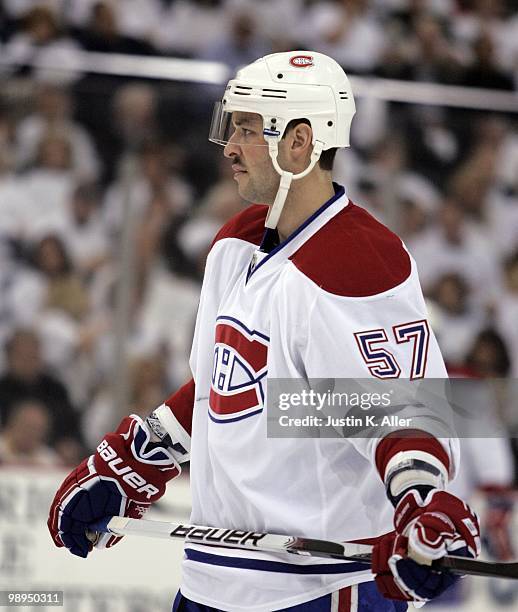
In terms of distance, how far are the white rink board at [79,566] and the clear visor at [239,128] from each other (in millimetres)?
1725

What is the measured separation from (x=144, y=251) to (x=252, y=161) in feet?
6.11

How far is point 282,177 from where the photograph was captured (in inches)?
76.2

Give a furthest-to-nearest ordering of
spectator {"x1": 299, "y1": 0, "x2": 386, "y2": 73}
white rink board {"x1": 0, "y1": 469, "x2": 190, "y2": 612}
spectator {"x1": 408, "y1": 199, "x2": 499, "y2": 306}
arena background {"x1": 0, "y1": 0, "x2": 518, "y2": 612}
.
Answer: spectator {"x1": 299, "y1": 0, "x2": 386, "y2": 73}, spectator {"x1": 408, "y1": 199, "x2": 499, "y2": 306}, arena background {"x1": 0, "y1": 0, "x2": 518, "y2": 612}, white rink board {"x1": 0, "y1": 469, "x2": 190, "y2": 612}

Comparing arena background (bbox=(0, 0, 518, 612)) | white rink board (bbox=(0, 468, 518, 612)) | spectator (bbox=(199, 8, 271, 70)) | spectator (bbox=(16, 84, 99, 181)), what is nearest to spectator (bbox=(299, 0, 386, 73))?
spectator (bbox=(199, 8, 271, 70))

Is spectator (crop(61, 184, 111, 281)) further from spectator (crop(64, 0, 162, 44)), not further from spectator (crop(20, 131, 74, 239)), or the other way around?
spectator (crop(64, 0, 162, 44))

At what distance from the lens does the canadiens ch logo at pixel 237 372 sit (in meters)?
1.83

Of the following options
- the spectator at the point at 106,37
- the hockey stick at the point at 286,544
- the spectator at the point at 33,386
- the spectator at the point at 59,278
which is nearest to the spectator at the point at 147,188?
the spectator at the point at 59,278

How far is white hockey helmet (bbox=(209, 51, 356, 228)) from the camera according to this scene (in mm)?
1957

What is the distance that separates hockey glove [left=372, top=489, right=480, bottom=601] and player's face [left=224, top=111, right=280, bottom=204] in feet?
2.02

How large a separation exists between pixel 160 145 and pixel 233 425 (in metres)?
2.15

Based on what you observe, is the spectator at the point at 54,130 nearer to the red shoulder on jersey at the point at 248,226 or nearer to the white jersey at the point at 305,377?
the red shoulder on jersey at the point at 248,226

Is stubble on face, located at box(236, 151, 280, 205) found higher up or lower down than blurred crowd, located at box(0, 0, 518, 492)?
lower down

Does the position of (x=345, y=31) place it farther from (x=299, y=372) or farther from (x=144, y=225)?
(x=299, y=372)

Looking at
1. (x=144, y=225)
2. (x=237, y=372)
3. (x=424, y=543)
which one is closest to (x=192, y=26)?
(x=144, y=225)
